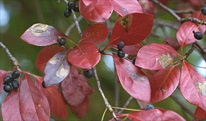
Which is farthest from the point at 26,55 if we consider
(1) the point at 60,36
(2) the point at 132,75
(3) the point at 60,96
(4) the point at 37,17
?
(2) the point at 132,75

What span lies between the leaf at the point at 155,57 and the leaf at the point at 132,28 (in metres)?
0.04

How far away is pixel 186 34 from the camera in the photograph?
1.11 m

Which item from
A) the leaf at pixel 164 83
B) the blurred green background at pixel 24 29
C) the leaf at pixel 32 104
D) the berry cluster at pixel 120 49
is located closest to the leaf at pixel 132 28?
the berry cluster at pixel 120 49

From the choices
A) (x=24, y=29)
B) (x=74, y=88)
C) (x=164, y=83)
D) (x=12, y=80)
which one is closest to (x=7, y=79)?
(x=12, y=80)

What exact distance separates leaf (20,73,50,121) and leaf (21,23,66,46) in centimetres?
15

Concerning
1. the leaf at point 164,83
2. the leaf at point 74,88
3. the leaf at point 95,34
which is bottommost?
the leaf at point 74,88

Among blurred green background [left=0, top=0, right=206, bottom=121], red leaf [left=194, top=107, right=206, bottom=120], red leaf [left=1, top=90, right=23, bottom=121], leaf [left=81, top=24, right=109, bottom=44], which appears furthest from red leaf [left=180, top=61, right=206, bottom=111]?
blurred green background [left=0, top=0, right=206, bottom=121]

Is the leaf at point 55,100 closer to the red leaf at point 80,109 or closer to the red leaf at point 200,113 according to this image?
the red leaf at point 80,109

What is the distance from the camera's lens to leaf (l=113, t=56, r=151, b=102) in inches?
36.2

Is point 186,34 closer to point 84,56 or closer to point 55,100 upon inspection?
point 84,56

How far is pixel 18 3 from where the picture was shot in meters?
2.27

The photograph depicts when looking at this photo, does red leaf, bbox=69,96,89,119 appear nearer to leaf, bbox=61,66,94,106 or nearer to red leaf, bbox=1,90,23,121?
leaf, bbox=61,66,94,106

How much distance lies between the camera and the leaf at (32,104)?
1.00 meters

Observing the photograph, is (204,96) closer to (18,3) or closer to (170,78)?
(170,78)
